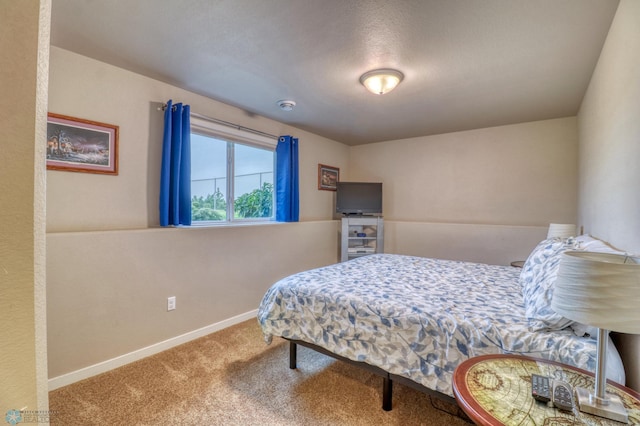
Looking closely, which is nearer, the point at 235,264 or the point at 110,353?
the point at 110,353

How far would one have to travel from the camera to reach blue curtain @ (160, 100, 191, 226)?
2564 mm

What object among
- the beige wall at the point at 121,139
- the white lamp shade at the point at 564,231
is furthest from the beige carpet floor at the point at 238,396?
the white lamp shade at the point at 564,231

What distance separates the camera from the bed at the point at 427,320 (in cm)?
138

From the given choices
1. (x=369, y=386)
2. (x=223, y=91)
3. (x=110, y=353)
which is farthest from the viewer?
(x=223, y=91)

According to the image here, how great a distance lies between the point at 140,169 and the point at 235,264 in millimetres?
1345

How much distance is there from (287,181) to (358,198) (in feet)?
4.45

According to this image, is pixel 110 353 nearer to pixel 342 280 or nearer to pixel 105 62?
pixel 342 280

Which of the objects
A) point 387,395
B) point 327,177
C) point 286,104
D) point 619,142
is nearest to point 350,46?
point 286,104

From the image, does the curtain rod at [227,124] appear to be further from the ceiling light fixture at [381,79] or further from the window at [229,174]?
the ceiling light fixture at [381,79]

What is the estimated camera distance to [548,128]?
11.6 feet

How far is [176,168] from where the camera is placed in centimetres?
262

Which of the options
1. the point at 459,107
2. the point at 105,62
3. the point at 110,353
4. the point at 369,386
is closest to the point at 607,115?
the point at 459,107

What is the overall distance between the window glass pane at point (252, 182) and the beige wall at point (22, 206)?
9.16 ft

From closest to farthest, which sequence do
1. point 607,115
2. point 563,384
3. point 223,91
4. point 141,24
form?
point 563,384, point 141,24, point 607,115, point 223,91
